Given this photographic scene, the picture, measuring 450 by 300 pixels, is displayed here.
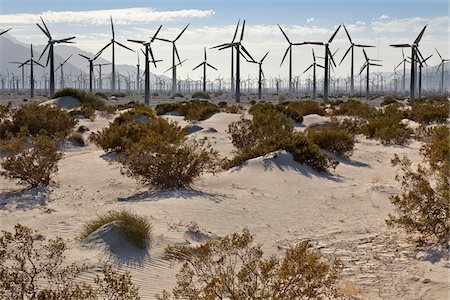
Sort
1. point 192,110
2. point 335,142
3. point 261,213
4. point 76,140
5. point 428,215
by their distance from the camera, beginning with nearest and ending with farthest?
point 428,215 < point 261,213 < point 335,142 < point 76,140 < point 192,110

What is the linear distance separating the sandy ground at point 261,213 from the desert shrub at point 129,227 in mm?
190

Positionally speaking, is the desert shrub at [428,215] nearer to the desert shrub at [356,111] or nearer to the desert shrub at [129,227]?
the desert shrub at [129,227]

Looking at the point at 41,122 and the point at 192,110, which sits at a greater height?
the point at 192,110

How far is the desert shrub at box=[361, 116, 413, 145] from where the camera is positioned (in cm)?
2514

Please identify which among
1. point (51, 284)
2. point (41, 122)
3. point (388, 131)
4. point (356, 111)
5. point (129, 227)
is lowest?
point (51, 284)

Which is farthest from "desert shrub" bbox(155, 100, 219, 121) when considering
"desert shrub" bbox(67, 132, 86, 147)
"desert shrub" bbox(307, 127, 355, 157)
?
"desert shrub" bbox(307, 127, 355, 157)

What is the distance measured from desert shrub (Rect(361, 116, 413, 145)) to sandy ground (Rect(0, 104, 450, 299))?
20.5 feet

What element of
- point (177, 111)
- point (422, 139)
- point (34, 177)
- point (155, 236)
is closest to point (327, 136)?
point (422, 139)

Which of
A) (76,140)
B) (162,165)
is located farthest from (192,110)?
(162,165)

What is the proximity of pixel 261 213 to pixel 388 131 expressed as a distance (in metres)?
14.6

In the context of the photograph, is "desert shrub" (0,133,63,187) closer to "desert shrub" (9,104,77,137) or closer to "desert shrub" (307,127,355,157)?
"desert shrub" (9,104,77,137)

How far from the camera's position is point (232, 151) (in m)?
21.4

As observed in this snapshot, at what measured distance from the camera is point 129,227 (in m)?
9.46

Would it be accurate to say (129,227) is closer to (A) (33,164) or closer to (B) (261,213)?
(B) (261,213)
